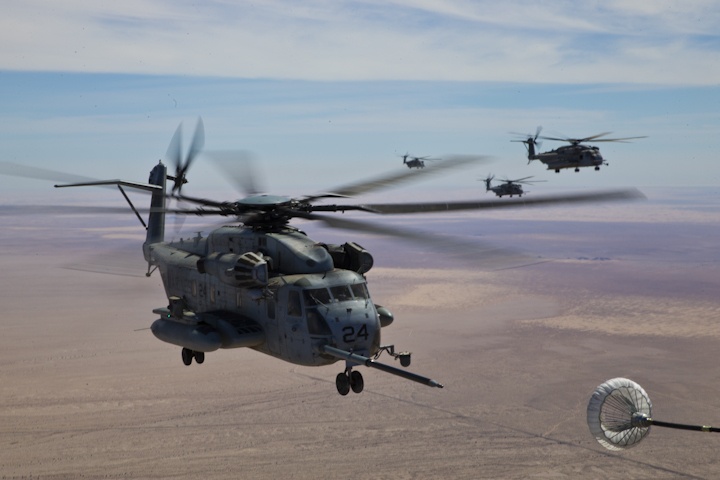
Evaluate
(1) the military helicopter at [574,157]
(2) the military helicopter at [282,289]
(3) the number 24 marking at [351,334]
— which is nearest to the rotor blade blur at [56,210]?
(2) the military helicopter at [282,289]

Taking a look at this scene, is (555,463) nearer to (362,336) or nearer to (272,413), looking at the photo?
(272,413)


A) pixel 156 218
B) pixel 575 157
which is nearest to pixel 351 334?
pixel 156 218

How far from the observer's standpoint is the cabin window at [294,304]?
3092 centimetres

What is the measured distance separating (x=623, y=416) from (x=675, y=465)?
544 feet

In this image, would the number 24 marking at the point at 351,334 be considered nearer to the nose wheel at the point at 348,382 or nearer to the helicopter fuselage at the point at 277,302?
the helicopter fuselage at the point at 277,302

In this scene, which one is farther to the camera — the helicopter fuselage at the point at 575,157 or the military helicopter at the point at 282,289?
the helicopter fuselage at the point at 575,157

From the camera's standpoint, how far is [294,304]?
102 ft

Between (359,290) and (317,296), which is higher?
(359,290)

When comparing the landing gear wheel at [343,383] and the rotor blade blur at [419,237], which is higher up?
the rotor blade blur at [419,237]

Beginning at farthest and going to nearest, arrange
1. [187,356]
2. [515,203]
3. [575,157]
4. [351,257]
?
[575,157]
[187,356]
[351,257]
[515,203]

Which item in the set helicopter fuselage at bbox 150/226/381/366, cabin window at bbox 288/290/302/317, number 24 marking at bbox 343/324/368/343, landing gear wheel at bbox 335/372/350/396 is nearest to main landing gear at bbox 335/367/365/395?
landing gear wheel at bbox 335/372/350/396

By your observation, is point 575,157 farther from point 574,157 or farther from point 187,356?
point 187,356

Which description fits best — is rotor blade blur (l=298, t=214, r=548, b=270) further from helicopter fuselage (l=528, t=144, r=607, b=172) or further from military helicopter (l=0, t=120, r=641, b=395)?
helicopter fuselage (l=528, t=144, r=607, b=172)

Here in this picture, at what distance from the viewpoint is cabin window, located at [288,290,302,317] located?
30.9m
